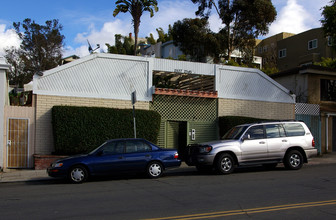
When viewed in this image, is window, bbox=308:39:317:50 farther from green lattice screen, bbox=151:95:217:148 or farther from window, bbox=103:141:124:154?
window, bbox=103:141:124:154

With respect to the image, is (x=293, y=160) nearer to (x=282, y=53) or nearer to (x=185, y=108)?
Result: (x=185, y=108)

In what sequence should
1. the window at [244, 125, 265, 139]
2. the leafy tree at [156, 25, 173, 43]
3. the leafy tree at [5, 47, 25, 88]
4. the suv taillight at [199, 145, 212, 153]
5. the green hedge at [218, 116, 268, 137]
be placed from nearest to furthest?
the suv taillight at [199, 145, 212, 153], the window at [244, 125, 265, 139], the green hedge at [218, 116, 268, 137], the leafy tree at [5, 47, 25, 88], the leafy tree at [156, 25, 173, 43]

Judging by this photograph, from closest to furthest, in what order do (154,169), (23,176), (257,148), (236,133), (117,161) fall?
(117,161)
(154,169)
(257,148)
(23,176)
(236,133)

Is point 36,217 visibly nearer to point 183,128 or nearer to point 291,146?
point 291,146

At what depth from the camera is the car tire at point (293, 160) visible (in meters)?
12.8

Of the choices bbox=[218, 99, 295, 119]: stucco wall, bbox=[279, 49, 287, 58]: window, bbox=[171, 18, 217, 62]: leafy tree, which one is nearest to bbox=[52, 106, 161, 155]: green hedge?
bbox=[218, 99, 295, 119]: stucco wall

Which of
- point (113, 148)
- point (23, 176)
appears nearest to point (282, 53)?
point (113, 148)

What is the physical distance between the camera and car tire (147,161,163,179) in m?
11.6

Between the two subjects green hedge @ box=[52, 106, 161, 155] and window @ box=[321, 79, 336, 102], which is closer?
green hedge @ box=[52, 106, 161, 155]

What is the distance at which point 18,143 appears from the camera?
47.6 feet

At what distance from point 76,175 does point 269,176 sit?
20.2 ft

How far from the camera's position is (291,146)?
12883mm

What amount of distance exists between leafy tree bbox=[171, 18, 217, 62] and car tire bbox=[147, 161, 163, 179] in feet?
68.7

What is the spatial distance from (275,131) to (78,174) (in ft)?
23.2
